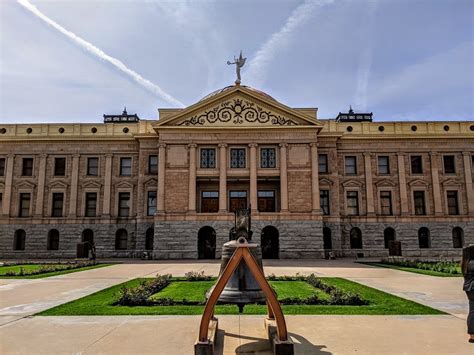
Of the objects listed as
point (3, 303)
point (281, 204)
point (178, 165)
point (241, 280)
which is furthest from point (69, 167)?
point (241, 280)

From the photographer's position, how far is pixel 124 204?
41.0m

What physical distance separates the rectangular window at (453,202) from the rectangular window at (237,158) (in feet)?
75.4

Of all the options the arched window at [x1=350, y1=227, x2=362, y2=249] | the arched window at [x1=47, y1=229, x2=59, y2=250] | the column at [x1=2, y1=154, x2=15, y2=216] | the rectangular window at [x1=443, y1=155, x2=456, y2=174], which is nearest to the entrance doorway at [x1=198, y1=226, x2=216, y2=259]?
the arched window at [x1=350, y1=227, x2=362, y2=249]

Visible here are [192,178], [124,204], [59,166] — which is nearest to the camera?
[192,178]

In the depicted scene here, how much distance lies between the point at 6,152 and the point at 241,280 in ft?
143

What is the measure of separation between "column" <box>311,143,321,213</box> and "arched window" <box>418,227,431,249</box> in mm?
12429

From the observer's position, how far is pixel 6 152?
41.5m

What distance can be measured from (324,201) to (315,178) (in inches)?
166

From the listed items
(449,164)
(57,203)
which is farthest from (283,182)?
(57,203)

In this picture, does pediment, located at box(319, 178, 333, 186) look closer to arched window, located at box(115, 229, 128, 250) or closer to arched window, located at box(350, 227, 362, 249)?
arched window, located at box(350, 227, 362, 249)

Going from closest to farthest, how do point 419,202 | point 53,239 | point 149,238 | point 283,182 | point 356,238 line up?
1. point 283,182
2. point 149,238
3. point 356,238
4. point 53,239
5. point 419,202

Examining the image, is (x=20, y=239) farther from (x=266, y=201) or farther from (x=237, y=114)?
(x=237, y=114)

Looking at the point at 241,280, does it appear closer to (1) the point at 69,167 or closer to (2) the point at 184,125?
(2) the point at 184,125

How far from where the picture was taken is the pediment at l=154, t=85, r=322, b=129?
37562mm
